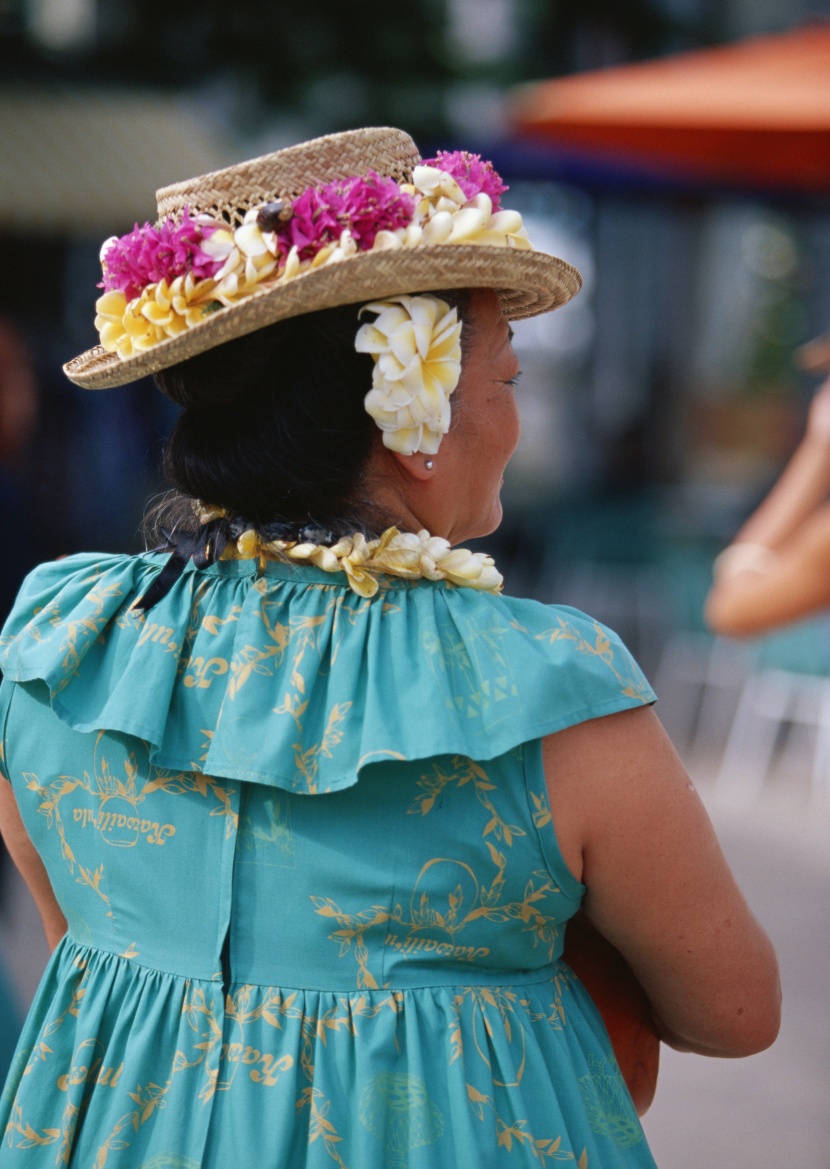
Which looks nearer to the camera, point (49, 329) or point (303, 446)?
point (303, 446)

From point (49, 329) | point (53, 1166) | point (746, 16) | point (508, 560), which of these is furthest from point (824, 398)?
point (746, 16)

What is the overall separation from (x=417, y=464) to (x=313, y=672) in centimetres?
27

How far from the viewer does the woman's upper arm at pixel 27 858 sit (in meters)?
1.54

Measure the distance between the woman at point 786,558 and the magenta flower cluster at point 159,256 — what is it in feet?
6.34

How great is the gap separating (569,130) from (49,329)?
4.87 m

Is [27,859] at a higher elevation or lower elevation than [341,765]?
lower

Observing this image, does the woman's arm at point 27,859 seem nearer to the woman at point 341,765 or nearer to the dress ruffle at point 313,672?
the woman at point 341,765

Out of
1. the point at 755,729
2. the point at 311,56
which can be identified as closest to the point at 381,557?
the point at 755,729

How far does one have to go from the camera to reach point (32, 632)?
1.42m

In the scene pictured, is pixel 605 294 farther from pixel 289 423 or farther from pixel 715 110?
pixel 289 423

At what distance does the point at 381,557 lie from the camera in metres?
1.32

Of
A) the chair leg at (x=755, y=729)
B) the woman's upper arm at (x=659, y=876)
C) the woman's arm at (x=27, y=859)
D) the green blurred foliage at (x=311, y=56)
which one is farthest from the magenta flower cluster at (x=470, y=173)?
the green blurred foliage at (x=311, y=56)

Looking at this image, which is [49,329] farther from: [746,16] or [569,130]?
[746,16]

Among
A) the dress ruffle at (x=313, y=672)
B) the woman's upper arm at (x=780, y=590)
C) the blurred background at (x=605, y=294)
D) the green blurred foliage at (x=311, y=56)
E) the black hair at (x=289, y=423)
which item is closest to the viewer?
the dress ruffle at (x=313, y=672)
